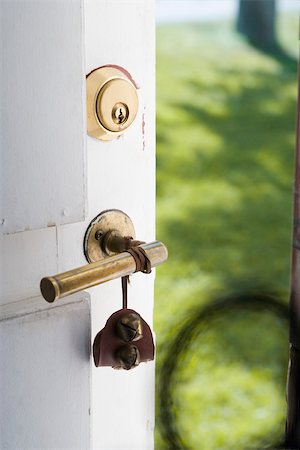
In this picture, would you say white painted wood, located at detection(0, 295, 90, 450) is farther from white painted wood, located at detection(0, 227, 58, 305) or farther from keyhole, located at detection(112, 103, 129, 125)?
keyhole, located at detection(112, 103, 129, 125)

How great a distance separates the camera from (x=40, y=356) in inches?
26.1

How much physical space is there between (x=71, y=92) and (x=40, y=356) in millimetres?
236

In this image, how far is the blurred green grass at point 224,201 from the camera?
6.91 ft

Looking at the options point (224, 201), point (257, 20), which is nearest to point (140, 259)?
point (224, 201)

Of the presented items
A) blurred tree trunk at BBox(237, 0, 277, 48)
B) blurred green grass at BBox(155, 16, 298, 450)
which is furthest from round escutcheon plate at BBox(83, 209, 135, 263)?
blurred tree trunk at BBox(237, 0, 277, 48)

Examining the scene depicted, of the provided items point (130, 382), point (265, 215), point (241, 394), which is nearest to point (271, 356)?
point (241, 394)

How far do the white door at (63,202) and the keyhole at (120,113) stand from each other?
1.0 inches

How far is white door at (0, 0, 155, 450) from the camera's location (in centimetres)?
60

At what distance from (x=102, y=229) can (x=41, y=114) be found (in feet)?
0.53

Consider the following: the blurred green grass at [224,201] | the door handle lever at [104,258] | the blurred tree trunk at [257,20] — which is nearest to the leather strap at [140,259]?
the door handle lever at [104,258]

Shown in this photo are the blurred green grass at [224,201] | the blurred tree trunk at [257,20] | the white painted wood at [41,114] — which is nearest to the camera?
the white painted wood at [41,114]

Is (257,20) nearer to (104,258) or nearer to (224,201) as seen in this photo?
(224,201)

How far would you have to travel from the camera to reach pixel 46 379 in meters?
0.67

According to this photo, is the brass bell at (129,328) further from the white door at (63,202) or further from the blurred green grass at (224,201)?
the blurred green grass at (224,201)
